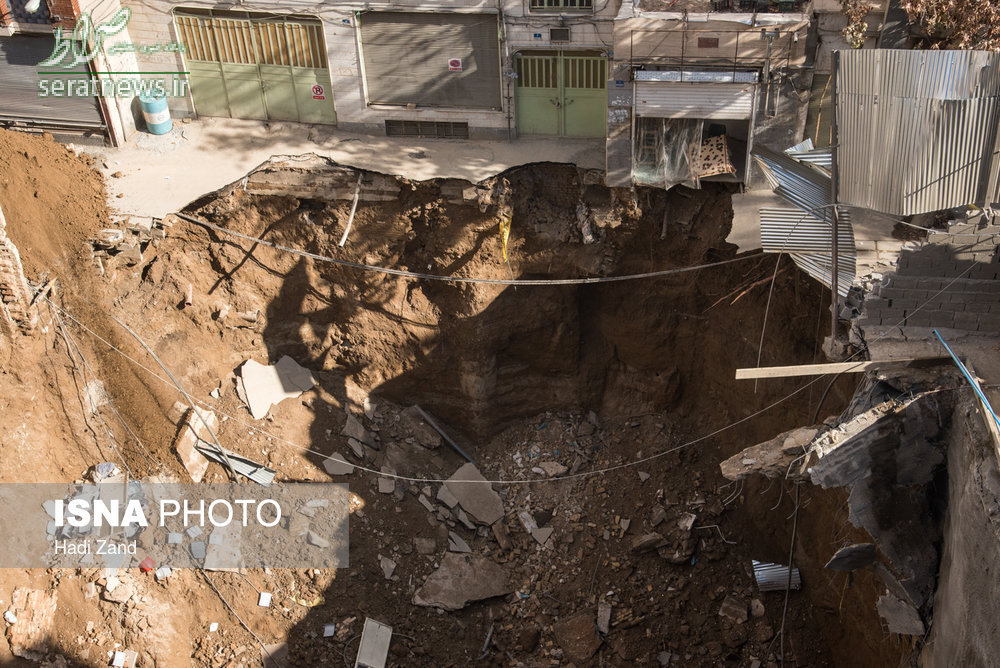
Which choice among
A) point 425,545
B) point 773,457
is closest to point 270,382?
point 425,545

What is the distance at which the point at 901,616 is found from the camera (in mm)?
7871

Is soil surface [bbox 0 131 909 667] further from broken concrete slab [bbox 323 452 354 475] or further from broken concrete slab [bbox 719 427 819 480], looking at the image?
broken concrete slab [bbox 719 427 819 480]

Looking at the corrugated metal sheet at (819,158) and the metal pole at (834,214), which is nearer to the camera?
the metal pole at (834,214)

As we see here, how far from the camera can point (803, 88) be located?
476 inches

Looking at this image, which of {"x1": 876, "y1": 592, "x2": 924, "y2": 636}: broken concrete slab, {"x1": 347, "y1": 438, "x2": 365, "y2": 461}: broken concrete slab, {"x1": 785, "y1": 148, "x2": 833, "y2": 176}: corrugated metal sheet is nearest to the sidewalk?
{"x1": 785, "y1": 148, "x2": 833, "y2": 176}: corrugated metal sheet

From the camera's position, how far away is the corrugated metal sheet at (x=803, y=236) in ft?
30.3

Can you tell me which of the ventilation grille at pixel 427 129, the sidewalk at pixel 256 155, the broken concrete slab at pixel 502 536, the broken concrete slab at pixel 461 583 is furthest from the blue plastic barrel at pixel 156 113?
the broken concrete slab at pixel 502 536

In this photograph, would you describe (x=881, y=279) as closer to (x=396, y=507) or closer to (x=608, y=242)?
(x=608, y=242)

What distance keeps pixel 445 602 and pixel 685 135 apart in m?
7.96

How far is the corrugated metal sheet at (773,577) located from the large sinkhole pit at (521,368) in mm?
205

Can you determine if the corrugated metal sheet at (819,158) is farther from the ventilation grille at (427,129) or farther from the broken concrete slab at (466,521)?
the broken concrete slab at (466,521)

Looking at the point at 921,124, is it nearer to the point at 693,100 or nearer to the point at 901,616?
the point at 693,100

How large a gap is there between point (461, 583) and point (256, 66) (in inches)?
373

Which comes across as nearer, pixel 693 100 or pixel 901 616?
pixel 901 616
